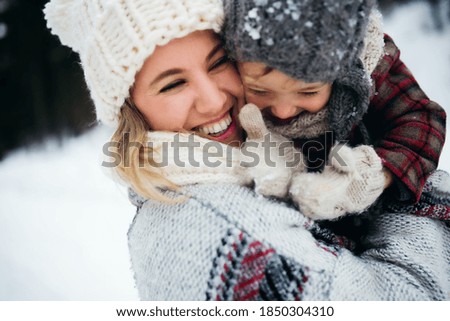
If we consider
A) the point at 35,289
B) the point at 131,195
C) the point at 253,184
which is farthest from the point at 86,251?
the point at 253,184

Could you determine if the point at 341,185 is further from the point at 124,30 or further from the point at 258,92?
the point at 124,30

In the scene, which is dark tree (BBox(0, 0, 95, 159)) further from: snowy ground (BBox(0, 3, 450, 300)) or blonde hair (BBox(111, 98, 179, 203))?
blonde hair (BBox(111, 98, 179, 203))

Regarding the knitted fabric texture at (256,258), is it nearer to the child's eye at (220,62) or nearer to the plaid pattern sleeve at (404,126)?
the plaid pattern sleeve at (404,126)

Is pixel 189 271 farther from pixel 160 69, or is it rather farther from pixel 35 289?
pixel 35 289

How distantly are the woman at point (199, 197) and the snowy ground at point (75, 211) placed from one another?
829mm

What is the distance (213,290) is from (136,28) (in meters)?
0.51

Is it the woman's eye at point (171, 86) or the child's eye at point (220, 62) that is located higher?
the child's eye at point (220, 62)

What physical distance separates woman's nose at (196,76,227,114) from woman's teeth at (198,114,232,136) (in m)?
0.05

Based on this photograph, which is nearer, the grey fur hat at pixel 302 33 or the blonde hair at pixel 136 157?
the grey fur hat at pixel 302 33

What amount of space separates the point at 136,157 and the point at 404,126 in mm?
615

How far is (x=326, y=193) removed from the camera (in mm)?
860

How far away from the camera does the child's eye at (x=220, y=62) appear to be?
93cm

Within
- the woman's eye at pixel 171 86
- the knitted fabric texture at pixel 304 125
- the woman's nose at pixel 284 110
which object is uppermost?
the woman's eye at pixel 171 86

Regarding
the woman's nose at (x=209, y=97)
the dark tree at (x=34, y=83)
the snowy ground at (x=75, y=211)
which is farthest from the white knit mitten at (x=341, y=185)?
the dark tree at (x=34, y=83)
